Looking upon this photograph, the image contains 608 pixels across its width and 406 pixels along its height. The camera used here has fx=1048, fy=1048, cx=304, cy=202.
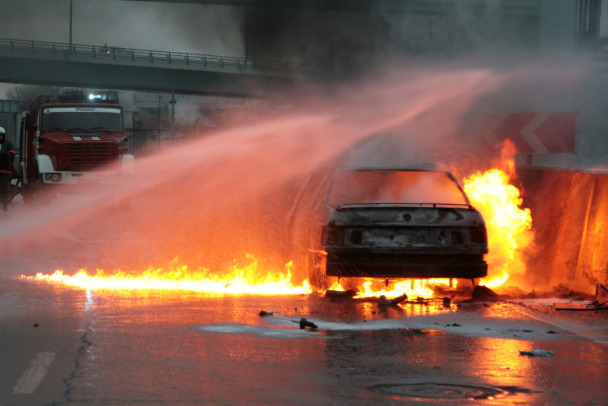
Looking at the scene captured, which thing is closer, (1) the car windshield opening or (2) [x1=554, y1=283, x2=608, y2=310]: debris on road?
(2) [x1=554, y1=283, x2=608, y2=310]: debris on road

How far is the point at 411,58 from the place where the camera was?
88.6ft

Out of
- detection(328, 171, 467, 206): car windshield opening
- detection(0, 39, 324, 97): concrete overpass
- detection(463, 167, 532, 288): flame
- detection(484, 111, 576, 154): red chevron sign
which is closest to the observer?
detection(328, 171, 467, 206): car windshield opening

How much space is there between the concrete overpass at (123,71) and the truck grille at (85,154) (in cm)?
3121

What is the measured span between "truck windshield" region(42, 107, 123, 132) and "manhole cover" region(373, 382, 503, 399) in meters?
22.8

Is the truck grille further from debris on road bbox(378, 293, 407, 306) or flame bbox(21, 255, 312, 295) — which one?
debris on road bbox(378, 293, 407, 306)

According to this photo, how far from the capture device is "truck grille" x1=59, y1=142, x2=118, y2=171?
90.1ft

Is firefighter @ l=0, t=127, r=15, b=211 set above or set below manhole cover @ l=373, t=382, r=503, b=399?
above

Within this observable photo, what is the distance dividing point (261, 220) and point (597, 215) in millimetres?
4849

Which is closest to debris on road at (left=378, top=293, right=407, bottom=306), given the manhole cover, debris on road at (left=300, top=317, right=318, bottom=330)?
debris on road at (left=300, top=317, right=318, bottom=330)

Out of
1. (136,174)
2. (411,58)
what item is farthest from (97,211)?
(411,58)

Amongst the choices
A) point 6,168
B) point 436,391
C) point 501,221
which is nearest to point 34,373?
point 436,391

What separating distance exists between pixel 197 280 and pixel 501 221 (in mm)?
3841

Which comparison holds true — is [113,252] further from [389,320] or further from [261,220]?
[389,320]

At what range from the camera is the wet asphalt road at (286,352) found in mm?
6137
